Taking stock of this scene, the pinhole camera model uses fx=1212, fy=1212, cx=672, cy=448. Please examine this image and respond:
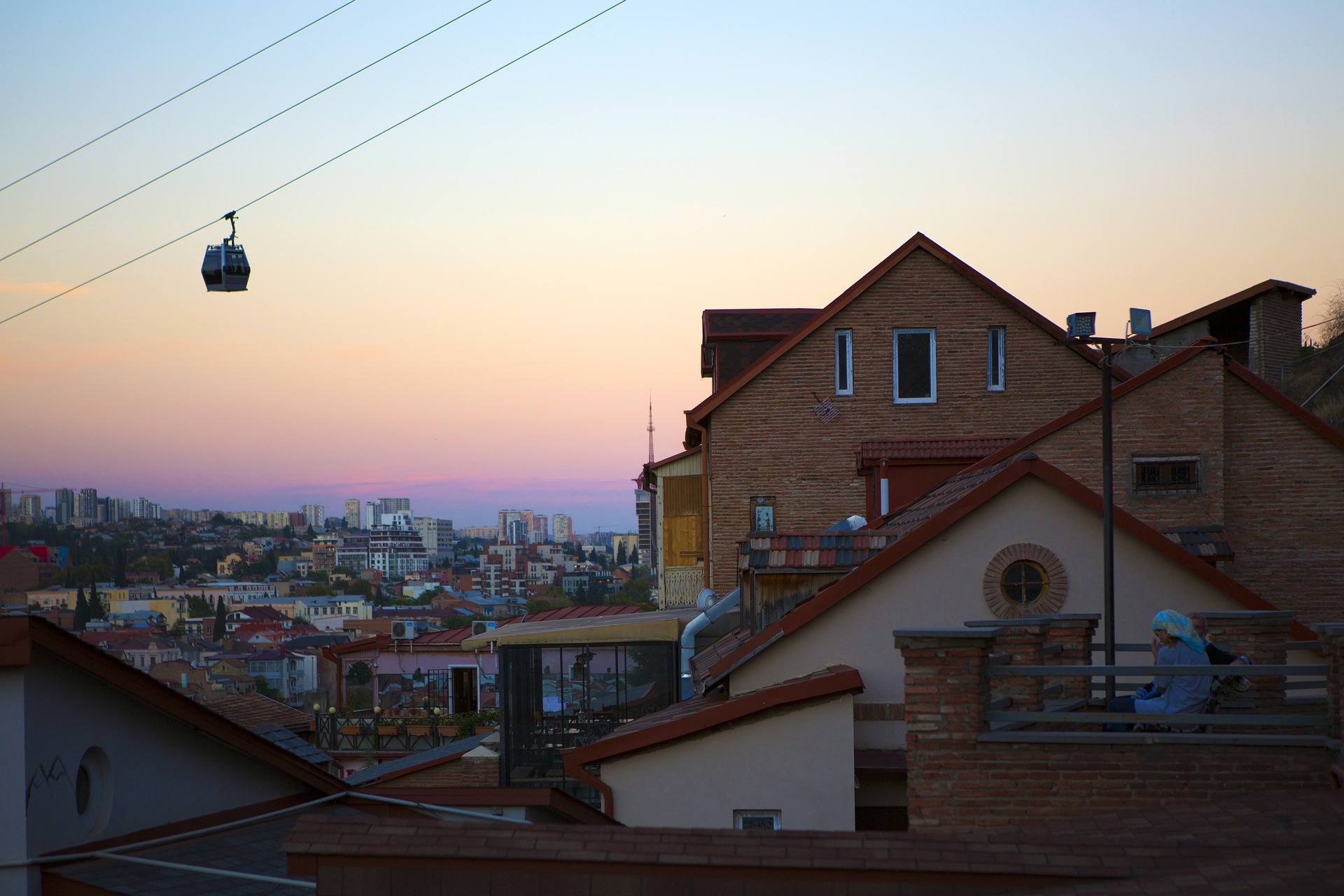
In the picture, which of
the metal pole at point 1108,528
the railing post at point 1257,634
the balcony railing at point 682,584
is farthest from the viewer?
the balcony railing at point 682,584

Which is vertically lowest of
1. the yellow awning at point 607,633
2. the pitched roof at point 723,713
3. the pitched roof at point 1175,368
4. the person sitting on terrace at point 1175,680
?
the yellow awning at point 607,633

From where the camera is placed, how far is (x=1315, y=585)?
1938 centimetres

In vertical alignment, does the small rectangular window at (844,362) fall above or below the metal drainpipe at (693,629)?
above

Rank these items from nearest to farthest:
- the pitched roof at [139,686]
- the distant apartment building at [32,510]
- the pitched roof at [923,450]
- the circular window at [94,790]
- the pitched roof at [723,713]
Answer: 1. the pitched roof at [139,686]
2. the circular window at [94,790]
3. the pitched roof at [723,713]
4. the distant apartment building at [32,510]
5. the pitched roof at [923,450]

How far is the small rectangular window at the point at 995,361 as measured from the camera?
2661cm

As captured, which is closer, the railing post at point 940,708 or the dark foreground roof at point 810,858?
the dark foreground roof at point 810,858

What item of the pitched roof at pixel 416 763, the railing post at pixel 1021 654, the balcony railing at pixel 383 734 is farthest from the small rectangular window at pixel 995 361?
the railing post at pixel 1021 654

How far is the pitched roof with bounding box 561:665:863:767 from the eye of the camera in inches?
458

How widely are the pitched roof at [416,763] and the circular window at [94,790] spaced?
13.3 m

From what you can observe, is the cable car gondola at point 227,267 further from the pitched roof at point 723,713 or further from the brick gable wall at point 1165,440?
the brick gable wall at point 1165,440

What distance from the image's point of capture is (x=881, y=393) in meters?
26.6

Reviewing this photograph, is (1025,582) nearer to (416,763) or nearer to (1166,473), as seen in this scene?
(1166,473)

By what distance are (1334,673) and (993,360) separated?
753 inches

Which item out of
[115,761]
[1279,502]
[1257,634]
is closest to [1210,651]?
[1257,634]
